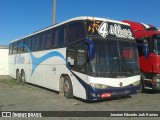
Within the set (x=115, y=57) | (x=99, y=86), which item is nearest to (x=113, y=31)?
(x=115, y=57)

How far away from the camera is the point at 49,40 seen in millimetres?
14641

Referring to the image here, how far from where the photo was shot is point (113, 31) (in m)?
11.6

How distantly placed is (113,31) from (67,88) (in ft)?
10.4

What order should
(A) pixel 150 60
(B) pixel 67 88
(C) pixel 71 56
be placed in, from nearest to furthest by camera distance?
1. (C) pixel 71 56
2. (B) pixel 67 88
3. (A) pixel 150 60

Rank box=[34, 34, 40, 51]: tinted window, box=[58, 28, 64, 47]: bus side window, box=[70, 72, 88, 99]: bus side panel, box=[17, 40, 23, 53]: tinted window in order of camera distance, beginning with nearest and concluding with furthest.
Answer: box=[70, 72, 88, 99]: bus side panel
box=[58, 28, 64, 47]: bus side window
box=[34, 34, 40, 51]: tinted window
box=[17, 40, 23, 53]: tinted window

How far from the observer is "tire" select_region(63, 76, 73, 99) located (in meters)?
12.1

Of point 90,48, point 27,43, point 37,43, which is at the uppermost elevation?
point 27,43

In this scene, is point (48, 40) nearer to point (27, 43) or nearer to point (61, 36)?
point (61, 36)

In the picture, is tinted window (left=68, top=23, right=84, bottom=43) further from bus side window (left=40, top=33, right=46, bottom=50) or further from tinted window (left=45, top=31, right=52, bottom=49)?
bus side window (left=40, top=33, right=46, bottom=50)

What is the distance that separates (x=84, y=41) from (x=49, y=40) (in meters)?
4.37

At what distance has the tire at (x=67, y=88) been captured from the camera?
1210 centimetres

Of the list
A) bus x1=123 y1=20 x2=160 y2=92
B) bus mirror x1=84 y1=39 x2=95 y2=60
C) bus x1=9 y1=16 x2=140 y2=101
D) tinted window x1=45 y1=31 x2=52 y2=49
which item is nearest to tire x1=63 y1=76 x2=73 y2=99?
bus x1=9 y1=16 x2=140 y2=101

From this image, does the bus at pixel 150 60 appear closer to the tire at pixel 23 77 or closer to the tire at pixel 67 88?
the tire at pixel 67 88

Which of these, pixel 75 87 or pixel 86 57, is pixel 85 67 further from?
pixel 75 87
